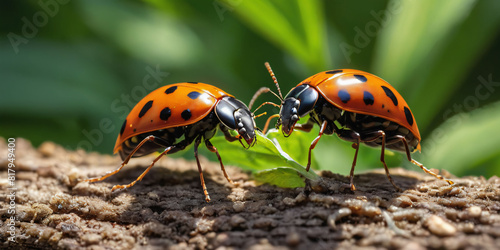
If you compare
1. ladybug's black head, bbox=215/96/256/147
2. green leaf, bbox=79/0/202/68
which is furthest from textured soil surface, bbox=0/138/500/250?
green leaf, bbox=79/0/202/68

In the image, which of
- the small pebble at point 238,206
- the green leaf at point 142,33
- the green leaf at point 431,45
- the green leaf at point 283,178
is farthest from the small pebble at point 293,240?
the green leaf at point 142,33

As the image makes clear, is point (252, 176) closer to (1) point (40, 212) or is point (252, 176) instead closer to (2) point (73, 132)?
(1) point (40, 212)

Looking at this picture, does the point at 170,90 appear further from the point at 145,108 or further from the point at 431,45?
the point at 431,45

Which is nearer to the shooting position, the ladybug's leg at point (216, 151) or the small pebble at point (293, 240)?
the small pebble at point (293, 240)

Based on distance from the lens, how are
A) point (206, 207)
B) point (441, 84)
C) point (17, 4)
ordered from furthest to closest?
point (17, 4), point (441, 84), point (206, 207)

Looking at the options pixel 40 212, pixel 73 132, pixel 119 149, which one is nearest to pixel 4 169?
pixel 119 149

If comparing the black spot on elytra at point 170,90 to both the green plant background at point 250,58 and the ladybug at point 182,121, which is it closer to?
the ladybug at point 182,121

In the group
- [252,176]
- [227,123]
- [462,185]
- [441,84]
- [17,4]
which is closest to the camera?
[462,185]
